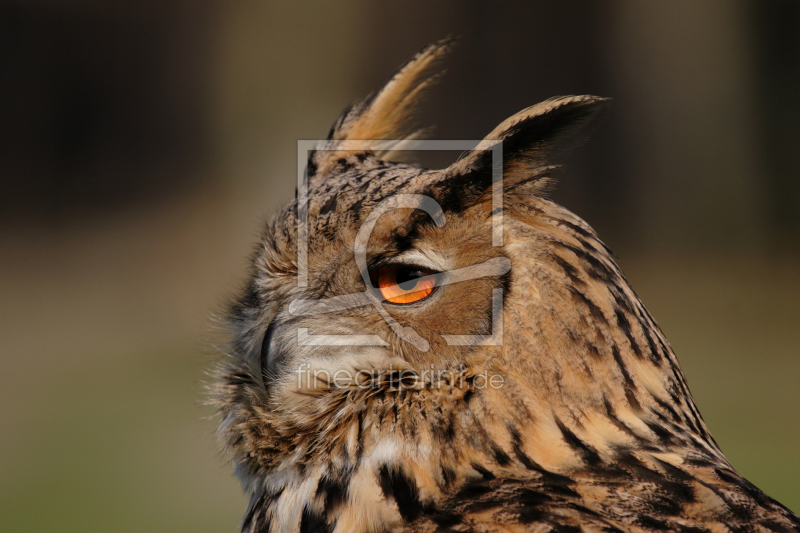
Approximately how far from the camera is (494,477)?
1096 mm

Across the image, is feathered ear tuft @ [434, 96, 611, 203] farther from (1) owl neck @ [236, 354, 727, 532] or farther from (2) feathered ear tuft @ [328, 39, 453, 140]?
(2) feathered ear tuft @ [328, 39, 453, 140]

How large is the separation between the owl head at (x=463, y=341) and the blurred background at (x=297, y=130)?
5.69 metres

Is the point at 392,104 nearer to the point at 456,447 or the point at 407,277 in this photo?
the point at 407,277

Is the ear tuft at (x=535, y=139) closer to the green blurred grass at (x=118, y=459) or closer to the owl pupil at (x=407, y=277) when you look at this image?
the owl pupil at (x=407, y=277)

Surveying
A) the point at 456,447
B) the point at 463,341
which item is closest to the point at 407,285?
the point at 463,341

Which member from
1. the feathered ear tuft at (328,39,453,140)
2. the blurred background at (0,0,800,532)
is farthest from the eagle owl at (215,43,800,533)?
the blurred background at (0,0,800,532)

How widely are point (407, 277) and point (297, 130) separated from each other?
5.81 metres

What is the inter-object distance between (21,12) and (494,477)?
8.68 meters

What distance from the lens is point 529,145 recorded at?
1.21m

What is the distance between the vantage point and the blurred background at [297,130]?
24.1 ft

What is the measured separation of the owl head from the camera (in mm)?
1129

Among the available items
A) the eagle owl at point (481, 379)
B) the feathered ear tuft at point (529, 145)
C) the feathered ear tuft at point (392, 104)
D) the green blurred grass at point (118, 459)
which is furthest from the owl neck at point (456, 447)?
the green blurred grass at point (118, 459)

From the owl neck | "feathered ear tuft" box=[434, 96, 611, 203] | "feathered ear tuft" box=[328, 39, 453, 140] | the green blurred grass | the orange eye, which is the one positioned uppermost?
"feathered ear tuft" box=[328, 39, 453, 140]

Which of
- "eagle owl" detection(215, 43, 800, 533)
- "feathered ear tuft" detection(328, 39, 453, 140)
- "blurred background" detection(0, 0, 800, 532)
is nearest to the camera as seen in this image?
"eagle owl" detection(215, 43, 800, 533)
